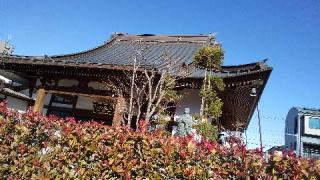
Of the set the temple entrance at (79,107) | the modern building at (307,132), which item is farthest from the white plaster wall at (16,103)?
the modern building at (307,132)

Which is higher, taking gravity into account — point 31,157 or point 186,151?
point 186,151

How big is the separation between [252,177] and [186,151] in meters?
0.94

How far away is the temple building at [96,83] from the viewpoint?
11.5m

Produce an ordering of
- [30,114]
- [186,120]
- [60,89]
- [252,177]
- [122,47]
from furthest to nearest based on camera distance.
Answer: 1. [122,47]
2. [60,89]
3. [186,120]
4. [30,114]
5. [252,177]

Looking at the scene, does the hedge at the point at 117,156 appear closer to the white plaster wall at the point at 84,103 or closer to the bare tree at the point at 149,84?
the bare tree at the point at 149,84

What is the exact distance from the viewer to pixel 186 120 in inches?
396

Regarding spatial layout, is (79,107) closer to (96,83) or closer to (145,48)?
(96,83)

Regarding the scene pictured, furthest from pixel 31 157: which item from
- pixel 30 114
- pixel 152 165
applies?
pixel 152 165

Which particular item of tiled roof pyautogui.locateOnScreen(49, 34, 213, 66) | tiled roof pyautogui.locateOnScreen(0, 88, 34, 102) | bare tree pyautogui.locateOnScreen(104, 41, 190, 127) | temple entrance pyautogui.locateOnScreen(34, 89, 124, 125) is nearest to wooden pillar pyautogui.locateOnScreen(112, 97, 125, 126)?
bare tree pyautogui.locateOnScreen(104, 41, 190, 127)

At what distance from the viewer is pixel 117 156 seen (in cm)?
489

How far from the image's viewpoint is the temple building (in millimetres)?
11508

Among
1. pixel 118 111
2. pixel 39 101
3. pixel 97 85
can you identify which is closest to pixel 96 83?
pixel 97 85

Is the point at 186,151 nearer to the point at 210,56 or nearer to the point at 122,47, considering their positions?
→ the point at 210,56

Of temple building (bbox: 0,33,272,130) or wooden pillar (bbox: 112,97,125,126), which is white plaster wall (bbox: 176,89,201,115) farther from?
wooden pillar (bbox: 112,97,125,126)
